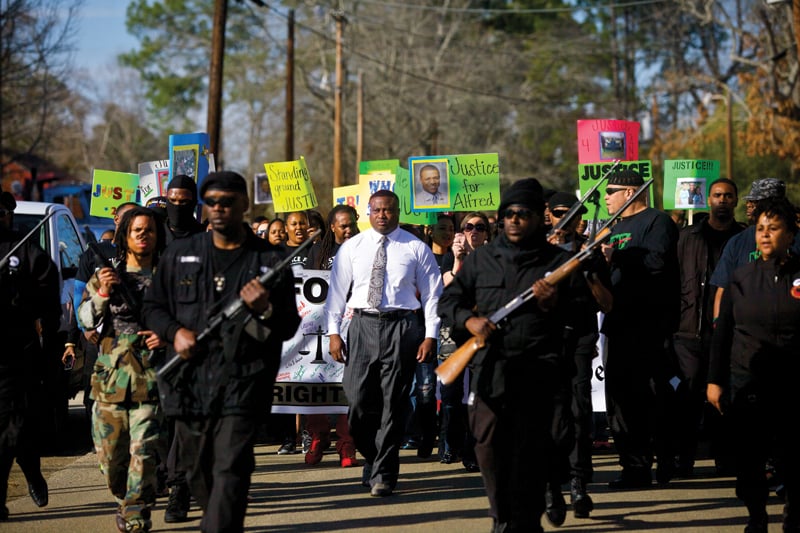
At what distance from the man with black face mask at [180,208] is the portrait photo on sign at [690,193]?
677 cm

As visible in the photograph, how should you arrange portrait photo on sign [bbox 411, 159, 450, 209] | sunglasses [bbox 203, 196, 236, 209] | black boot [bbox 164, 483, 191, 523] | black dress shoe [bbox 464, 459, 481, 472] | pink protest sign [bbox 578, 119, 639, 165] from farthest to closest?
1. portrait photo on sign [bbox 411, 159, 450, 209]
2. pink protest sign [bbox 578, 119, 639, 165]
3. black dress shoe [bbox 464, 459, 481, 472]
4. black boot [bbox 164, 483, 191, 523]
5. sunglasses [bbox 203, 196, 236, 209]

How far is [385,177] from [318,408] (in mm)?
4614

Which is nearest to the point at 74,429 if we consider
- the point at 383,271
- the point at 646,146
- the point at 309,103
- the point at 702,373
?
the point at 383,271

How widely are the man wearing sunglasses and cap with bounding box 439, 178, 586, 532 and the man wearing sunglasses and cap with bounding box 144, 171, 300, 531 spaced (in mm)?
1149

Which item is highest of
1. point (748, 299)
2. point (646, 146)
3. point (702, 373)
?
point (646, 146)

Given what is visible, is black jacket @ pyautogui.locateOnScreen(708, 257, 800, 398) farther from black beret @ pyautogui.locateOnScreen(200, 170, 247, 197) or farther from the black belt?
black beret @ pyautogui.locateOnScreen(200, 170, 247, 197)

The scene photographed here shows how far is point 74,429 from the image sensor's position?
44.4 ft

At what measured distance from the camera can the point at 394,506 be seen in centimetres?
884

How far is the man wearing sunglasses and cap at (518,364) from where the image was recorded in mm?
6883

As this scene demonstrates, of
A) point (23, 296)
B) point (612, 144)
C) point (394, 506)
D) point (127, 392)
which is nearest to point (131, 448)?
point (127, 392)

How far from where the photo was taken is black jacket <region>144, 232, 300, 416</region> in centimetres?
654

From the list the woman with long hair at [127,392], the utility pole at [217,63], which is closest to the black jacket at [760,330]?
the woman with long hair at [127,392]

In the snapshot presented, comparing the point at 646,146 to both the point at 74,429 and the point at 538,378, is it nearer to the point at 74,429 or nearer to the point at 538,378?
the point at 74,429

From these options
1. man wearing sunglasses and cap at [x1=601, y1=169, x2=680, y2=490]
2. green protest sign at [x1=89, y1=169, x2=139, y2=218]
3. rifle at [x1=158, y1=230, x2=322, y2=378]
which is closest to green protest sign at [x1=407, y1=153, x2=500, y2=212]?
green protest sign at [x1=89, y1=169, x2=139, y2=218]
